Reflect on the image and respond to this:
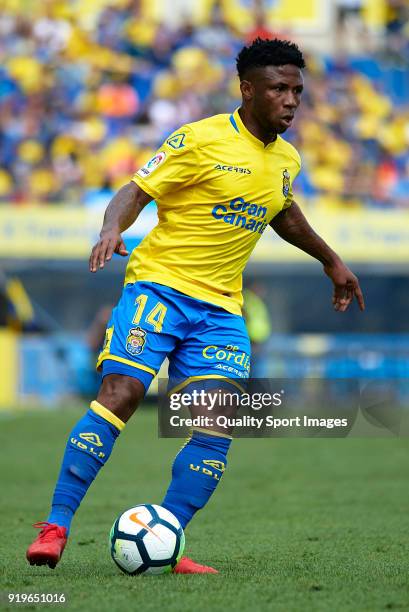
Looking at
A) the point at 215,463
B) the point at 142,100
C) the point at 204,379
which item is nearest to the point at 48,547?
the point at 215,463

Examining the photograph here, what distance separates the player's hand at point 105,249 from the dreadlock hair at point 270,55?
38.9 inches

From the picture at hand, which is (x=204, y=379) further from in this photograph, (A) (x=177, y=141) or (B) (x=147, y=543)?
(A) (x=177, y=141)

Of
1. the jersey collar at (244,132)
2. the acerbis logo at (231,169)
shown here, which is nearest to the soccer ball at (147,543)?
the acerbis logo at (231,169)

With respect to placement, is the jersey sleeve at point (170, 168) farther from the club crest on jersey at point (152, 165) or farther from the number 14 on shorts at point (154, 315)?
the number 14 on shorts at point (154, 315)

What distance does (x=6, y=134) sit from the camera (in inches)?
740

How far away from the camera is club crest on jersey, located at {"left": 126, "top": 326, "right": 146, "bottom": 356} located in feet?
14.7

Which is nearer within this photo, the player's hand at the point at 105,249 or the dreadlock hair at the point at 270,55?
the player's hand at the point at 105,249

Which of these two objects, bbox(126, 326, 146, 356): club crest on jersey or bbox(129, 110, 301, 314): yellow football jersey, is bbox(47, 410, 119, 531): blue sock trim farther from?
bbox(129, 110, 301, 314): yellow football jersey

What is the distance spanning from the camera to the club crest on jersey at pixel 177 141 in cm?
459

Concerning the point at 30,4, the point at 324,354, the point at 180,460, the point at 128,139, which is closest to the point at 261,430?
the point at 180,460

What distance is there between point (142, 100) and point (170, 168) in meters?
15.7

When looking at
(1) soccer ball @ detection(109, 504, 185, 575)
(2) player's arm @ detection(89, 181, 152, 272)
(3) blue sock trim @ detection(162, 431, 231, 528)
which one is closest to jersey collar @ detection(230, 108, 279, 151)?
(2) player's arm @ detection(89, 181, 152, 272)

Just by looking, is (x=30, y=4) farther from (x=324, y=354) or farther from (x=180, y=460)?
(x=180, y=460)

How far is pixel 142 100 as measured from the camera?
19.9 m
